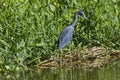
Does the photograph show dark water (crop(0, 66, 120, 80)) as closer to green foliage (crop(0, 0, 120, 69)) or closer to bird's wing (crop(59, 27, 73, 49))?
green foliage (crop(0, 0, 120, 69))

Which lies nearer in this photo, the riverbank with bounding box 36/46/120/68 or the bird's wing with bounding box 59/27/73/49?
the riverbank with bounding box 36/46/120/68

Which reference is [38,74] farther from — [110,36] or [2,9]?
[110,36]

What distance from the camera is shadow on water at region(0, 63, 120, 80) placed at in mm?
8641

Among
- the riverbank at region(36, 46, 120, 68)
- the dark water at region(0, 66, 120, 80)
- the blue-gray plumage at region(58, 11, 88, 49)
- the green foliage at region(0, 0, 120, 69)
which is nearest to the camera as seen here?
the dark water at region(0, 66, 120, 80)

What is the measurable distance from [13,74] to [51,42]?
1760 millimetres

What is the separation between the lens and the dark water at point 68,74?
864 cm

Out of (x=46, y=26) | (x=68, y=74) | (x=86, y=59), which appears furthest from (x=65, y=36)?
(x=68, y=74)

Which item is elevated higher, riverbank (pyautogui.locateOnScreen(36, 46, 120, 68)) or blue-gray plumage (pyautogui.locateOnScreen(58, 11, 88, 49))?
blue-gray plumage (pyautogui.locateOnScreen(58, 11, 88, 49))

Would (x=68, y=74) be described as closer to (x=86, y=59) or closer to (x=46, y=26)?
(x=86, y=59)

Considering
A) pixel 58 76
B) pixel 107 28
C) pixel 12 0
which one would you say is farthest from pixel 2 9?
pixel 107 28

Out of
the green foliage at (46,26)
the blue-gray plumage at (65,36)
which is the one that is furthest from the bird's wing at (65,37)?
the green foliage at (46,26)

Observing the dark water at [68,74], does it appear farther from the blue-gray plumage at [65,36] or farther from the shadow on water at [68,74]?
the blue-gray plumage at [65,36]

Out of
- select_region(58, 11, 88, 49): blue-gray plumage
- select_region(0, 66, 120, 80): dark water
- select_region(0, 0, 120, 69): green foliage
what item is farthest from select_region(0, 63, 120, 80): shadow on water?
select_region(58, 11, 88, 49): blue-gray plumage

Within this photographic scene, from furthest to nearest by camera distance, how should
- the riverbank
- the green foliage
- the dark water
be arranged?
the riverbank → the green foliage → the dark water
